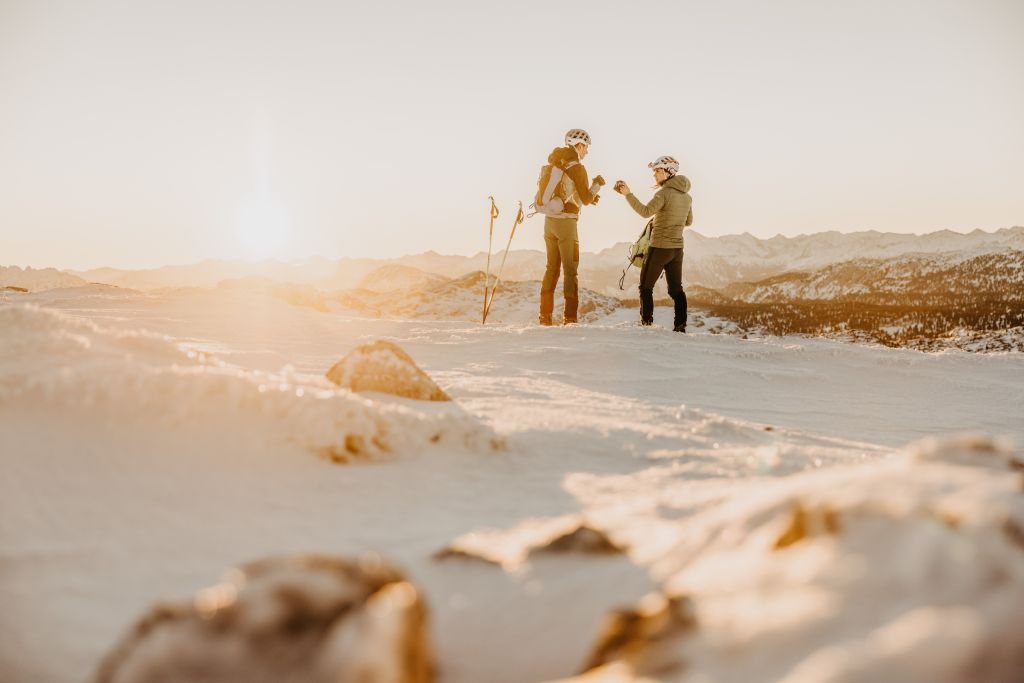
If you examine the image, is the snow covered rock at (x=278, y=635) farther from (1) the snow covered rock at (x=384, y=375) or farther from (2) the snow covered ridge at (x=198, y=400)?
(1) the snow covered rock at (x=384, y=375)

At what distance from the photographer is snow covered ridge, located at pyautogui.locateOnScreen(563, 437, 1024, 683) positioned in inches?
30.0

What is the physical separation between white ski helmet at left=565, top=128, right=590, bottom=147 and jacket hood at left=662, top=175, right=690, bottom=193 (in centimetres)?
127

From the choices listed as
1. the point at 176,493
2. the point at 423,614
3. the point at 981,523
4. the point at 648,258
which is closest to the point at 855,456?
the point at 981,523

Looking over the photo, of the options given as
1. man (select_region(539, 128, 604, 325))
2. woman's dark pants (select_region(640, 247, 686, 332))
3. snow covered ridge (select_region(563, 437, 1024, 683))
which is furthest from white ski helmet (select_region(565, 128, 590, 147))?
snow covered ridge (select_region(563, 437, 1024, 683))

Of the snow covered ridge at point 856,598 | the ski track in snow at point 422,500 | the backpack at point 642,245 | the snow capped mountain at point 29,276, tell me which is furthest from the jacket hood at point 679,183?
the snow capped mountain at point 29,276

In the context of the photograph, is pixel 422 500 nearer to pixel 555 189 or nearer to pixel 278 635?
pixel 278 635

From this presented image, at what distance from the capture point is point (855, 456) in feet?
8.77

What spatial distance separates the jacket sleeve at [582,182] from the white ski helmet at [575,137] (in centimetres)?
45

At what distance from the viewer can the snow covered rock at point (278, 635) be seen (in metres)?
0.82

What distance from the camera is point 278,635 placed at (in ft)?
2.82

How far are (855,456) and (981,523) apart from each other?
6.34 feet

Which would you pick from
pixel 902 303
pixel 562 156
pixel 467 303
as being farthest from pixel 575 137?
pixel 902 303

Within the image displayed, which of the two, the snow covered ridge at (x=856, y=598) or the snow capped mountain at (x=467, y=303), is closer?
the snow covered ridge at (x=856, y=598)

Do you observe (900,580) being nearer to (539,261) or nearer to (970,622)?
(970,622)
